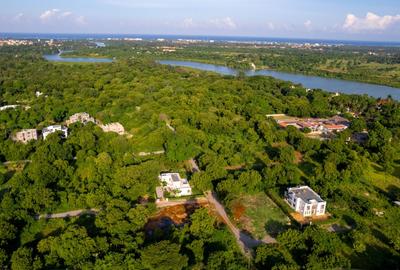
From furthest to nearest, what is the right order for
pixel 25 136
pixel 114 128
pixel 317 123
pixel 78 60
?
pixel 78 60 → pixel 317 123 → pixel 114 128 → pixel 25 136

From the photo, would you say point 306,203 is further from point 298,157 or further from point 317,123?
point 317,123

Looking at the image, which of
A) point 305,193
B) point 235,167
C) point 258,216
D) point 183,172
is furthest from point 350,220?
point 183,172

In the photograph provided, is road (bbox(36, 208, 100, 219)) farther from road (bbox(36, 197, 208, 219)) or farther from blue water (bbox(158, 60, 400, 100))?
blue water (bbox(158, 60, 400, 100))

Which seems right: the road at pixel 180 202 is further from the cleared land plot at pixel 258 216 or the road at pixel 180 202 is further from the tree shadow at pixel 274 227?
the tree shadow at pixel 274 227

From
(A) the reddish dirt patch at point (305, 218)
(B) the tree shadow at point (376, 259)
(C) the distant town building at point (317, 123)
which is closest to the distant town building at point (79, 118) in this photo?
A: (C) the distant town building at point (317, 123)

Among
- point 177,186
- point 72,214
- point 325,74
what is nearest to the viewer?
point 72,214

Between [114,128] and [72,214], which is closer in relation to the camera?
[72,214]

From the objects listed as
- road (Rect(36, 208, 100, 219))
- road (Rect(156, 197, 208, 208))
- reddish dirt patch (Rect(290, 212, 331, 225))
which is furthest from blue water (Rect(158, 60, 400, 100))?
road (Rect(36, 208, 100, 219))
